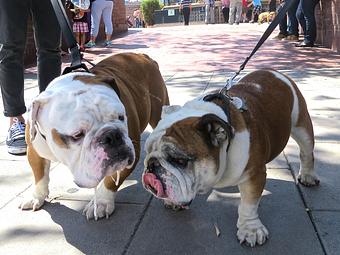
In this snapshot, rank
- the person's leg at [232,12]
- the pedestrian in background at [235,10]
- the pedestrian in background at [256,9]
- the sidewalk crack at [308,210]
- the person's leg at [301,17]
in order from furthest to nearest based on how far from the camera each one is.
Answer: the pedestrian in background at [256,9], the pedestrian in background at [235,10], the person's leg at [232,12], the person's leg at [301,17], the sidewalk crack at [308,210]

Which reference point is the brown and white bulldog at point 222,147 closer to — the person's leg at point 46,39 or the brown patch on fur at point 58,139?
the brown patch on fur at point 58,139

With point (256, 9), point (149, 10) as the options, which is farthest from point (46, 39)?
point (149, 10)

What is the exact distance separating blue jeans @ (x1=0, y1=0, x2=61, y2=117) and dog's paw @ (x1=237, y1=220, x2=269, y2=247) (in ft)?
8.72

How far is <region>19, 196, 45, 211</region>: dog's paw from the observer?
3.42m

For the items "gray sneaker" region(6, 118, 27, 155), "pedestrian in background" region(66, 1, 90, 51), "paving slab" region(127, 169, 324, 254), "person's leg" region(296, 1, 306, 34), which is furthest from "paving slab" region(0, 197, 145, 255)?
"person's leg" region(296, 1, 306, 34)

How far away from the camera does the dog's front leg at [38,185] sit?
11.1ft

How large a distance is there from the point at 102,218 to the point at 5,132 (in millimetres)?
2585

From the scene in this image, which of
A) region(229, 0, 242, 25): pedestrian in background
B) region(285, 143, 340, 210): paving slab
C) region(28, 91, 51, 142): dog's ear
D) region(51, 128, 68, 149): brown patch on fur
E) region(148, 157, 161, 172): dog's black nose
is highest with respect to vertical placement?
region(229, 0, 242, 25): pedestrian in background

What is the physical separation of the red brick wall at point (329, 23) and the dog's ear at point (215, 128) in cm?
863

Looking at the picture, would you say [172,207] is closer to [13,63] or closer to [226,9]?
[13,63]

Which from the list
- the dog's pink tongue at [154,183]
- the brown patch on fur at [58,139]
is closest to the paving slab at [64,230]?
the dog's pink tongue at [154,183]

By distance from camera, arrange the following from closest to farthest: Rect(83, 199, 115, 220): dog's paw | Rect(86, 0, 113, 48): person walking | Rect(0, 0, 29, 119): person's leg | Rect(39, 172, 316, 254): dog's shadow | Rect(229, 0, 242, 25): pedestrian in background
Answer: Rect(39, 172, 316, 254): dog's shadow
Rect(83, 199, 115, 220): dog's paw
Rect(0, 0, 29, 119): person's leg
Rect(86, 0, 113, 48): person walking
Rect(229, 0, 242, 25): pedestrian in background

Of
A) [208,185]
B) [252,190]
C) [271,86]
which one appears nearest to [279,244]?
[252,190]

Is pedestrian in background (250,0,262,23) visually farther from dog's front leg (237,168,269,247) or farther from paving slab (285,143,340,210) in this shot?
dog's front leg (237,168,269,247)
